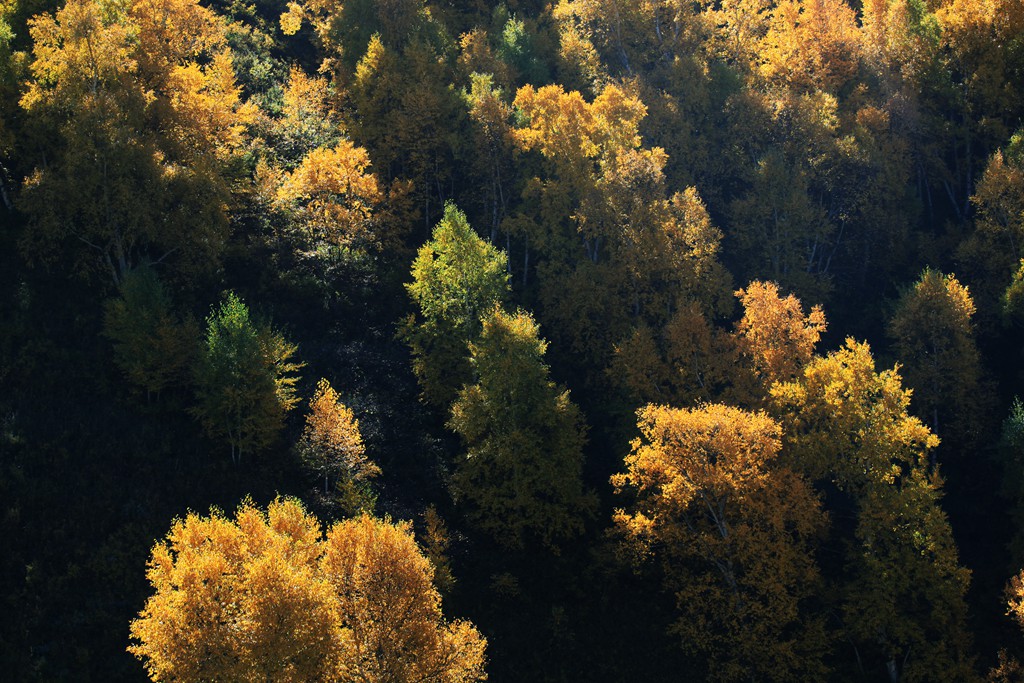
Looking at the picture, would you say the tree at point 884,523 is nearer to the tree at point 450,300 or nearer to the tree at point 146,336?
the tree at point 450,300

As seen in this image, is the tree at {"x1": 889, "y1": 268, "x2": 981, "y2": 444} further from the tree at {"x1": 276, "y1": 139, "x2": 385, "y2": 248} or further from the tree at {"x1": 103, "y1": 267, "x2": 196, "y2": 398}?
A: the tree at {"x1": 103, "y1": 267, "x2": 196, "y2": 398}

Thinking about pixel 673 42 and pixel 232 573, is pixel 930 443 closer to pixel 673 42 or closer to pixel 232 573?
pixel 232 573

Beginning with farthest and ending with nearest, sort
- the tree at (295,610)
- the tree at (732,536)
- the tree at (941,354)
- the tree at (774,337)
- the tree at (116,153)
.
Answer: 1. the tree at (941,354)
2. the tree at (774,337)
3. the tree at (116,153)
4. the tree at (732,536)
5. the tree at (295,610)

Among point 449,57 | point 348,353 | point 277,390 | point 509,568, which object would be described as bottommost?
point 509,568

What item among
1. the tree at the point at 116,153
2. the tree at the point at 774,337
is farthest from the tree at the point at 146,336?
the tree at the point at 774,337

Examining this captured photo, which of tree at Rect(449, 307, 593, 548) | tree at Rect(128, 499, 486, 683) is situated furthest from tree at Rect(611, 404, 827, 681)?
tree at Rect(128, 499, 486, 683)

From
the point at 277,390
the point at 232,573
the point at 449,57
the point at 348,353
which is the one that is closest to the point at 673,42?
the point at 449,57
